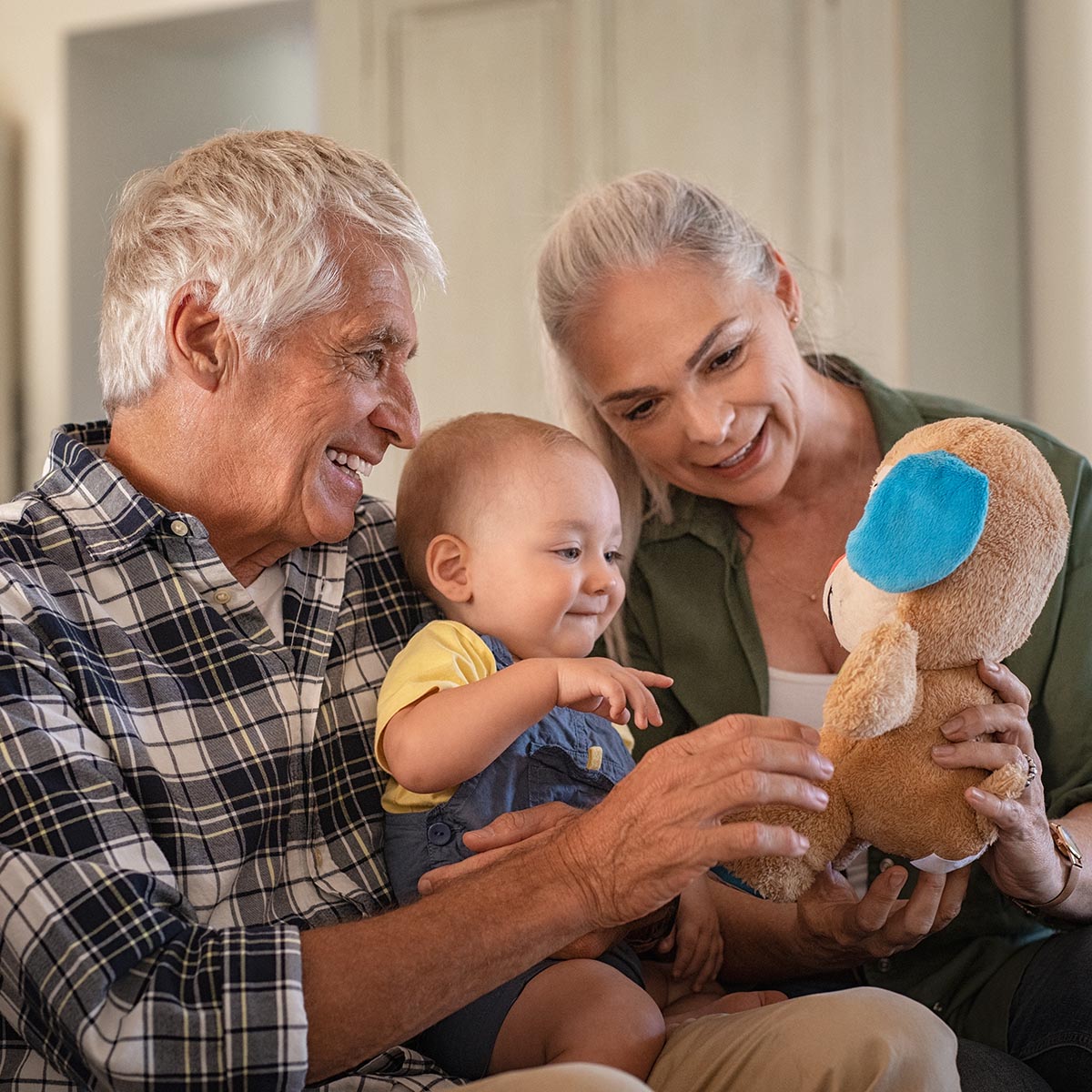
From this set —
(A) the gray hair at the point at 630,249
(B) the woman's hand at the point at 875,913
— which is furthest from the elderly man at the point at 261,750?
(A) the gray hair at the point at 630,249

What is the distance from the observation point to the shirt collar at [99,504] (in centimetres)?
131

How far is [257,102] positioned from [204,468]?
10.4 feet

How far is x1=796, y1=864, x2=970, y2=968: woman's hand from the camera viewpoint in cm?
126

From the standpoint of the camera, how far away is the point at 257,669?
133 centimetres

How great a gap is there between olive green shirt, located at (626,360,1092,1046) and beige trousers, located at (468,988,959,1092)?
423 mm

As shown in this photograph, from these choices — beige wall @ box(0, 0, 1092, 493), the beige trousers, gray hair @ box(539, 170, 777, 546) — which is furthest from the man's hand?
beige wall @ box(0, 0, 1092, 493)

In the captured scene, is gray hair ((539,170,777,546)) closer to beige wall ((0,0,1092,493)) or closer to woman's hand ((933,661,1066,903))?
woman's hand ((933,661,1066,903))

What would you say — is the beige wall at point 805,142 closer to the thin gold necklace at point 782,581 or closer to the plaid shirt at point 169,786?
the thin gold necklace at point 782,581

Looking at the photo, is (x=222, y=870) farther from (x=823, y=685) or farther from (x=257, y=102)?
(x=257, y=102)

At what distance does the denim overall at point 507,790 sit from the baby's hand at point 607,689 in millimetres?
109

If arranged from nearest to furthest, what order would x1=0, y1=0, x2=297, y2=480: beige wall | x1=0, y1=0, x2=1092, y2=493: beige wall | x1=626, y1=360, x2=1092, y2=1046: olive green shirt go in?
x1=626, y1=360, x2=1092, y2=1046: olive green shirt
x1=0, y1=0, x2=1092, y2=493: beige wall
x1=0, y1=0, x2=297, y2=480: beige wall

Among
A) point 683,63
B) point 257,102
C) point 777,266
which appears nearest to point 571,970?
point 777,266

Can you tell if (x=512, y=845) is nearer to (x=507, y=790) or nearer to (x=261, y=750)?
(x=507, y=790)

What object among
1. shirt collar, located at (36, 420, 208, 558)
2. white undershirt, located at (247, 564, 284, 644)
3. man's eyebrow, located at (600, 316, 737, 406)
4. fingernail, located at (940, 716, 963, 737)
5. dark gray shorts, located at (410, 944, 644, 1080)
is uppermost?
man's eyebrow, located at (600, 316, 737, 406)
